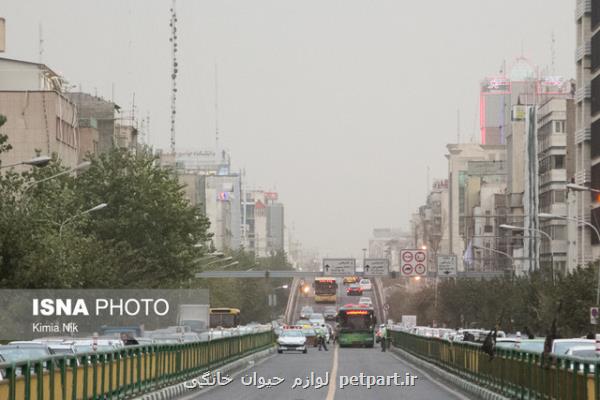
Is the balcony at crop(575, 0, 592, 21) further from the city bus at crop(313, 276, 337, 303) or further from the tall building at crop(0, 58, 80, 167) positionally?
the city bus at crop(313, 276, 337, 303)

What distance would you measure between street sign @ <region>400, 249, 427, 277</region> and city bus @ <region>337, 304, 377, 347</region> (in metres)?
5.11

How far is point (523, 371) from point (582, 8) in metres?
87.6

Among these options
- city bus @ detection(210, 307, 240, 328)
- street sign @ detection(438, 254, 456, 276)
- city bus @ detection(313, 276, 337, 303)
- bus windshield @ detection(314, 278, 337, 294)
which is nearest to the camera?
city bus @ detection(210, 307, 240, 328)

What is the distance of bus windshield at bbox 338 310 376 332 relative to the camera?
389 feet

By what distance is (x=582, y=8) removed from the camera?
11881 centimetres

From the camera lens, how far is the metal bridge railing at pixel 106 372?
76.2 ft

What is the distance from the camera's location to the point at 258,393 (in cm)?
4162

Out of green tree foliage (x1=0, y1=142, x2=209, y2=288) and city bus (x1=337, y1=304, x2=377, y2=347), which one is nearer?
green tree foliage (x1=0, y1=142, x2=209, y2=288)

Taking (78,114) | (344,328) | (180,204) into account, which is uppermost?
(78,114)

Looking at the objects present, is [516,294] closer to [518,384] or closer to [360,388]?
[360,388]

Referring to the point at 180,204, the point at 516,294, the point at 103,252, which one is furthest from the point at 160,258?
the point at 516,294

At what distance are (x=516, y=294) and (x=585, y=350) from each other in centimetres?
7005

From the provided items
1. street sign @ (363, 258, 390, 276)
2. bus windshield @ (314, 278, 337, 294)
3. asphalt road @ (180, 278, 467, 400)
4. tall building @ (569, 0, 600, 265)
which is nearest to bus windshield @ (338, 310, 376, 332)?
tall building @ (569, 0, 600, 265)

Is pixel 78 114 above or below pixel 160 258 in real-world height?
above
